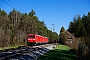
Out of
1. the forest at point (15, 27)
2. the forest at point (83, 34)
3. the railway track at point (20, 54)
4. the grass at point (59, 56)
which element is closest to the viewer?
the forest at point (83, 34)

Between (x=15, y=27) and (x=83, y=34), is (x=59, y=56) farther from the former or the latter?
(x=15, y=27)

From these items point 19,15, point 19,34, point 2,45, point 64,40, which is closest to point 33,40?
point 2,45

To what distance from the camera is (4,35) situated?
5222cm

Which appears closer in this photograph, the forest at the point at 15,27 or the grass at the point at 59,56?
the grass at the point at 59,56

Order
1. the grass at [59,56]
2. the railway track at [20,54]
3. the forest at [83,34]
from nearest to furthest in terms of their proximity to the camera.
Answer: the forest at [83,34], the railway track at [20,54], the grass at [59,56]

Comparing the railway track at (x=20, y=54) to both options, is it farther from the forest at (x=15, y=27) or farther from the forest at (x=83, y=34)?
the forest at (x=15, y=27)

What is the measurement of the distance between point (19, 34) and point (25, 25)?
14.3 meters

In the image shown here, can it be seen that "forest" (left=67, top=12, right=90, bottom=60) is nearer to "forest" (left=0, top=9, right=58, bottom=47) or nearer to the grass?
the grass

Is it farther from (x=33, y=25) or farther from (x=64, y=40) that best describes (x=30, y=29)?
(x=64, y=40)

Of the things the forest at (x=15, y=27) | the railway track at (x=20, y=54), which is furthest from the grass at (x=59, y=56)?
the forest at (x=15, y=27)

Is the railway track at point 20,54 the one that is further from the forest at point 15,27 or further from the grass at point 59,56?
the forest at point 15,27

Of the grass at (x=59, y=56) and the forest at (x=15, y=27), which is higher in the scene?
the forest at (x=15, y=27)

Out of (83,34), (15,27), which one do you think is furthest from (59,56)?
(15,27)

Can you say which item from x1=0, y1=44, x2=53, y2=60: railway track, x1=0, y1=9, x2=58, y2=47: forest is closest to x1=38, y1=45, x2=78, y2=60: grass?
x1=0, y1=44, x2=53, y2=60: railway track
